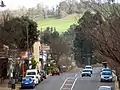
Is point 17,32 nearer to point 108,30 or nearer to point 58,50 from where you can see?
point 108,30

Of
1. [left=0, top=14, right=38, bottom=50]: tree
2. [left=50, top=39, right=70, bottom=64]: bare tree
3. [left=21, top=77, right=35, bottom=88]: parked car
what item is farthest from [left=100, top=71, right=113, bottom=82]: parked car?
[left=50, top=39, right=70, bottom=64]: bare tree

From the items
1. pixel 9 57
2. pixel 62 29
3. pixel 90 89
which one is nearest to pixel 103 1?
pixel 90 89

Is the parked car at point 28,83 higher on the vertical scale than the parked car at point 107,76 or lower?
higher

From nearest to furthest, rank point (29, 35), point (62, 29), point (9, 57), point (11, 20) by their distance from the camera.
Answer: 1. point (9, 57)
2. point (11, 20)
3. point (29, 35)
4. point (62, 29)

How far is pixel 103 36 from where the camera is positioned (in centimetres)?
2025

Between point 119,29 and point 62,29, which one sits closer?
point 119,29

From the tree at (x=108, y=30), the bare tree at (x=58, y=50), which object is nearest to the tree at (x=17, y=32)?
the tree at (x=108, y=30)

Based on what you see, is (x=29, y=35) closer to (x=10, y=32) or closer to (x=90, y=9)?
(x=10, y=32)

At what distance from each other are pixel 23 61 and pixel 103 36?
45.0 meters

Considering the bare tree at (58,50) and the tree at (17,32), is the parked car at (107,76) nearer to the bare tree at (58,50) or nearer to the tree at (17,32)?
the tree at (17,32)

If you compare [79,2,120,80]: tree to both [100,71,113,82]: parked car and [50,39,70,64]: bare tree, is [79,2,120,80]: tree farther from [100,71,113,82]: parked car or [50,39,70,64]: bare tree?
[50,39,70,64]: bare tree

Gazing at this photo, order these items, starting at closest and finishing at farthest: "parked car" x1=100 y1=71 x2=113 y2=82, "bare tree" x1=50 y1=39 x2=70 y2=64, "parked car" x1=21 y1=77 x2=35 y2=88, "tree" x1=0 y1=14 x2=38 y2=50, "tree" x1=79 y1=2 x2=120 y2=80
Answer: "tree" x1=79 y1=2 x2=120 y2=80
"parked car" x1=21 y1=77 x2=35 y2=88
"tree" x1=0 y1=14 x2=38 y2=50
"parked car" x1=100 y1=71 x2=113 y2=82
"bare tree" x1=50 y1=39 x2=70 y2=64

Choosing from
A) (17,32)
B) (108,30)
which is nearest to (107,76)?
(17,32)

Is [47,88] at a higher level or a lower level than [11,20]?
lower
